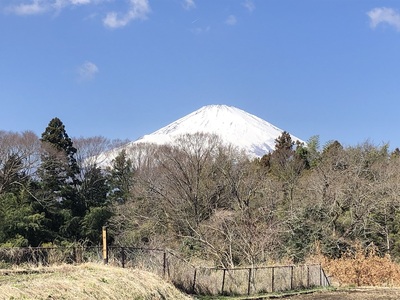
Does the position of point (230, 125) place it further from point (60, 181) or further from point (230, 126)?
point (60, 181)

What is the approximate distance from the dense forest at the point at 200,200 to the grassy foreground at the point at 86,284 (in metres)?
12.0

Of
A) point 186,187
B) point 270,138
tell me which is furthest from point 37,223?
point 270,138

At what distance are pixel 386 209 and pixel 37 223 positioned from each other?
2345 centimetres

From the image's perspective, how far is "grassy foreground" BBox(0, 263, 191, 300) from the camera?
823 cm

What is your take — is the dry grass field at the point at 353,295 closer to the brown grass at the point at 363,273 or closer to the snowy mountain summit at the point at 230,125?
the brown grass at the point at 363,273

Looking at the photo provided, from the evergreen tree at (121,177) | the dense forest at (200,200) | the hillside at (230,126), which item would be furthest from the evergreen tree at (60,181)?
the hillside at (230,126)

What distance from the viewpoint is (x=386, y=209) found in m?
29.9

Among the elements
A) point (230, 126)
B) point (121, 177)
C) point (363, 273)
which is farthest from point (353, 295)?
point (230, 126)

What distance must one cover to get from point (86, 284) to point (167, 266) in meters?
4.66

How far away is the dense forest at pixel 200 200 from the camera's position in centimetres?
2711

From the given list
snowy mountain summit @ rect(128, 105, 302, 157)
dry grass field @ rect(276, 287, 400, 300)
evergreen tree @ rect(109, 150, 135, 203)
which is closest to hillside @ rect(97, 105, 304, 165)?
snowy mountain summit @ rect(128, 105, 302, 157)

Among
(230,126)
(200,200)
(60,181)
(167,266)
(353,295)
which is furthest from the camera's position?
(230,126)

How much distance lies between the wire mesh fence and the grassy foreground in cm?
160

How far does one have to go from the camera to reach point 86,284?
30.6 ft
